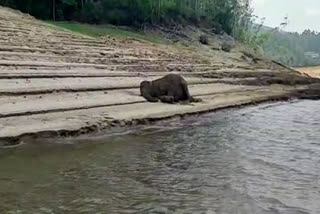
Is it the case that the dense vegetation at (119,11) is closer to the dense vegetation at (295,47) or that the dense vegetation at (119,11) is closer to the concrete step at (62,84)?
the concrete step at (62,84)

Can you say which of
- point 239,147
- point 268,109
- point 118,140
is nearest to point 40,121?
point 118,140

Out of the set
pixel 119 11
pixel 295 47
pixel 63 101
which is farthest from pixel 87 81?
pixel 295 47

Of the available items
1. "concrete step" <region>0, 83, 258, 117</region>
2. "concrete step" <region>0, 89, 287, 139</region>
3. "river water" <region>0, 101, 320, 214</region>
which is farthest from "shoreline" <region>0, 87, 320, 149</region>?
"concrete step" <region>0, 83, 258, 117</region>

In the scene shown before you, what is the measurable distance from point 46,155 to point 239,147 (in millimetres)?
4502

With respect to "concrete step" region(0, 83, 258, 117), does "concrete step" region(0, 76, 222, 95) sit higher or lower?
higher

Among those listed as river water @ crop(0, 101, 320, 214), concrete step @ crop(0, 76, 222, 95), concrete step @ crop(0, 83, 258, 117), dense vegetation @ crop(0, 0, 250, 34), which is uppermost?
dense vegetation @ crop(0, 0, 250, 34)

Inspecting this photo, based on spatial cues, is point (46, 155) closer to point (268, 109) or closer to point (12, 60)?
point (12, 60)

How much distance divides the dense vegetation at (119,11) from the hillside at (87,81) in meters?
11.8

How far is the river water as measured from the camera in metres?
7.31

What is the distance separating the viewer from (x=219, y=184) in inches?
339

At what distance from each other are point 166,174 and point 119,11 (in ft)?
141

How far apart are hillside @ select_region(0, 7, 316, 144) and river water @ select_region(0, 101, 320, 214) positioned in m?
1.20

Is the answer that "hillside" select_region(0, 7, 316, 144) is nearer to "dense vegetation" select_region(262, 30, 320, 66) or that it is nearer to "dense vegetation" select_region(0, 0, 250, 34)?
"dense vegetation" select_region(0, 0, 250, 34)

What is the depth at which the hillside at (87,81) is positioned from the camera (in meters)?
13.2
